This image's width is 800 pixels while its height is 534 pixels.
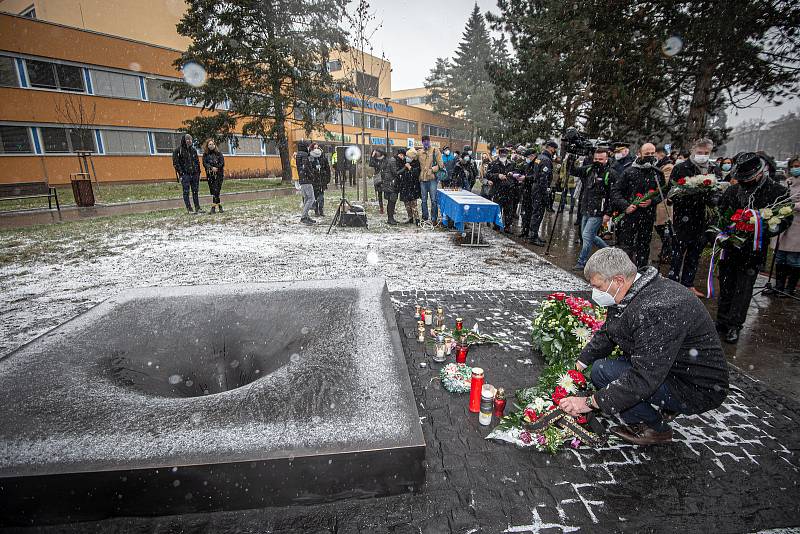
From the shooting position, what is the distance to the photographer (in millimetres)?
6418

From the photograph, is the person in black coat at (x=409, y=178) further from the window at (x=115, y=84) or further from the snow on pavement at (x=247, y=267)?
the window at (x=115, y=84)

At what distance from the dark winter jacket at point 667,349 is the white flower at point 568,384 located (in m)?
0.54

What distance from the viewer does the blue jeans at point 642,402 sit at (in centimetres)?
258

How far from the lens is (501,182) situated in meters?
9.96

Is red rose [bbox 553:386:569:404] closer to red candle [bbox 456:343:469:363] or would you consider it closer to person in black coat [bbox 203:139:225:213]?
red candle [bbox 456:343:469:363]

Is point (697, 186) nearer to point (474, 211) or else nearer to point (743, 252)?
point (743, 252)

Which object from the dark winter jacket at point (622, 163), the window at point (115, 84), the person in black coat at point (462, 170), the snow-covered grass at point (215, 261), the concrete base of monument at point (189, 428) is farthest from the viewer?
the window at point (115, 84)

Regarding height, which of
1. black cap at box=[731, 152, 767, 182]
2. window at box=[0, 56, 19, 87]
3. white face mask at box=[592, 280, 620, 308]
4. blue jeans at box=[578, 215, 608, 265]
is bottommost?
blue jeans at box=[578, 215, 608, 265]

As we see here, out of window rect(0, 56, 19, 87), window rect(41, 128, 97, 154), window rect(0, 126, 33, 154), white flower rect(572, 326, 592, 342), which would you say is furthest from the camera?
window rect(41, 128, 97, 154)

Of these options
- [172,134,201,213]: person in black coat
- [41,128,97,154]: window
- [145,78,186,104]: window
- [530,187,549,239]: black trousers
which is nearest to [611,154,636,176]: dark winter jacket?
[530,187,549,239]: black trousers

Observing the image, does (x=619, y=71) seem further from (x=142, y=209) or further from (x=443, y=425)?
(x=142, y=209)

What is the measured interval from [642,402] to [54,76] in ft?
96.5

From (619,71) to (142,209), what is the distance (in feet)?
59.3

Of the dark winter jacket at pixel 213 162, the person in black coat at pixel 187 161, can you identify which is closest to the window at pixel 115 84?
the person in black coat at pixel 187 161
